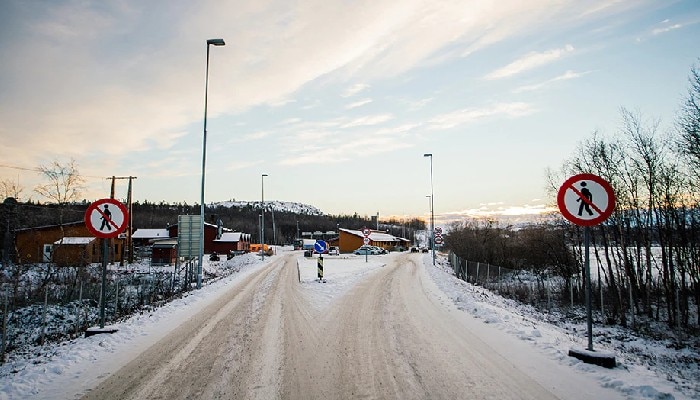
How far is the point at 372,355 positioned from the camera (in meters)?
6.51

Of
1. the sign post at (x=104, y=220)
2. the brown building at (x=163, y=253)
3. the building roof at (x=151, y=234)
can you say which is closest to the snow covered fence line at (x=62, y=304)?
the sign post at (x=104, y=220)

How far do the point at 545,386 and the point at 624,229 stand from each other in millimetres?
20865

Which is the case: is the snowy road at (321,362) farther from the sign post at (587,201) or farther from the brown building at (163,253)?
the brown building at (163,253)

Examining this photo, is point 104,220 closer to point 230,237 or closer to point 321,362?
point 321,362

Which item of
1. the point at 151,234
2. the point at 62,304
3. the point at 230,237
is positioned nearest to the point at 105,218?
the point at 62,304

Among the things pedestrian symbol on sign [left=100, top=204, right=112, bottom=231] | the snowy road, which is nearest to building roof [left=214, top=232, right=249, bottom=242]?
the snowy road

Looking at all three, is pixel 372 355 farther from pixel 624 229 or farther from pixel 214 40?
pixel 624 229

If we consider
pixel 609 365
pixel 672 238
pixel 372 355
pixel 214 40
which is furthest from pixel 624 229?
pixel 214 40

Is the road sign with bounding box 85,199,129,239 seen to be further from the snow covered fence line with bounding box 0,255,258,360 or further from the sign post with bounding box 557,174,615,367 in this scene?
the sign post with bounding box 557,174,615,367

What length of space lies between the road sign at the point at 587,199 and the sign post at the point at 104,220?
8.39 meters

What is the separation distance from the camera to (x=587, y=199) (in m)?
6.32

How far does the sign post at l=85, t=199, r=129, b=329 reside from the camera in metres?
8.12

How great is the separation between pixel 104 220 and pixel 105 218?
0.16 ft

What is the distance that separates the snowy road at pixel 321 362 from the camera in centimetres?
490
